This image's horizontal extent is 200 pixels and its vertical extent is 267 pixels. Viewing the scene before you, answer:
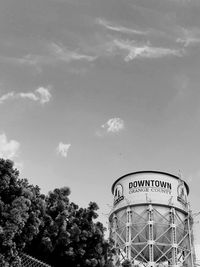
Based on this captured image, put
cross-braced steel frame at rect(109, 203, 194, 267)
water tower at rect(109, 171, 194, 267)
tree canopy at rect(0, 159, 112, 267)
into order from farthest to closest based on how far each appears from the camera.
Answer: water tower at rect(109, 171, 194, 267)
cross-braced steel frame at rect(109, 203, 194, 267)
tree canopy at rect(0, 159, 112, 267)

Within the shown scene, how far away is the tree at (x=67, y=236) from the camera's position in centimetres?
1811

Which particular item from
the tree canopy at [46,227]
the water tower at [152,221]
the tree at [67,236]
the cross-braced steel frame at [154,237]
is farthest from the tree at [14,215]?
the cross-braced steel frame at [154,237]

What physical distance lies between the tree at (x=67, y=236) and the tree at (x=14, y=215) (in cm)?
191

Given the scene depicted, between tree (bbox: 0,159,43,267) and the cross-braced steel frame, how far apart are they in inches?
678

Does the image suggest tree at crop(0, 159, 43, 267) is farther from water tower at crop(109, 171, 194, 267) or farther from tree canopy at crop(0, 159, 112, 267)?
water tower at crop(109, 171, 194, 267)

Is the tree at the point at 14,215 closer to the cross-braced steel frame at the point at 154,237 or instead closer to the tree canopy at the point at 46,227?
the tree canopy at the point at 46,227

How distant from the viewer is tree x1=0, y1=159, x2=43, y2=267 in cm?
1431

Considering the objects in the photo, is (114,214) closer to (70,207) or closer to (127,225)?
(127,225)

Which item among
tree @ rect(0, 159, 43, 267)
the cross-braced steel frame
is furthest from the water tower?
tree @ rect(0, 159, 43, 267)

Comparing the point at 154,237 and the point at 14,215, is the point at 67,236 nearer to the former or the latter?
the point at 14,215

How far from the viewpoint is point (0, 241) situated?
47.1ft

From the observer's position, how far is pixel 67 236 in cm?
1817

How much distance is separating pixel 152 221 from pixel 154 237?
1.35 meters

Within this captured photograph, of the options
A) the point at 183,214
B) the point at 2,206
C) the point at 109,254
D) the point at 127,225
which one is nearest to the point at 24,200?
the point at 2,206
